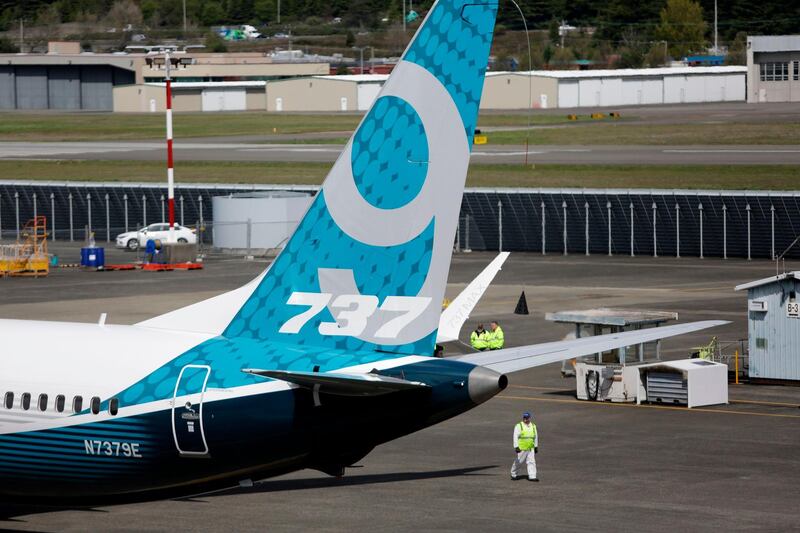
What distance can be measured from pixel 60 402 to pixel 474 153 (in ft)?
389

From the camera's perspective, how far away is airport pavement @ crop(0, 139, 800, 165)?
12469cm

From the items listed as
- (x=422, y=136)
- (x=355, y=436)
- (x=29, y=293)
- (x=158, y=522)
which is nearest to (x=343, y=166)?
(x=422, y=136)

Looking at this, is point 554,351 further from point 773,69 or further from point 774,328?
point 773,69

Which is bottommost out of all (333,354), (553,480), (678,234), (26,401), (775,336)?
(553,480)

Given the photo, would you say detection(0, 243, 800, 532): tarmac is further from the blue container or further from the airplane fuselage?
the blue container

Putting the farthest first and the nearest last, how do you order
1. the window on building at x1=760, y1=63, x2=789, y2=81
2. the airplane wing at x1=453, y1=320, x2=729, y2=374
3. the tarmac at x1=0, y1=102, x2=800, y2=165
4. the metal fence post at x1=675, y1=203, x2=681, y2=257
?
the window on building at x1=760, y1=63, x2=789, y2=81, the tarmac at x1=0, y1=102, x2=800, y2=165, the metal fence post at x1=675, y1=203, x2=681, y2=257, the airplane wing at x1=453, y1=320, x2=729, y2=374

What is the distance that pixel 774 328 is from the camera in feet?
157

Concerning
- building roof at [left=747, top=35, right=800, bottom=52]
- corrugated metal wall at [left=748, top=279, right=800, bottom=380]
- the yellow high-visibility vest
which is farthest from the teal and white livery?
building roof at [left=747, top=35, right=800, bottom=52]

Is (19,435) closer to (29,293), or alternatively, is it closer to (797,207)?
(29,293)

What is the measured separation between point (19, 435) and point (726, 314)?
46.2m

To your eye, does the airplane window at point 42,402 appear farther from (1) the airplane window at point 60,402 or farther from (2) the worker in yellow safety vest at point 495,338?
(2) the worker in yellow safety vest at point 495,338

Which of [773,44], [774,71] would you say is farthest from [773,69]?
[773,44]

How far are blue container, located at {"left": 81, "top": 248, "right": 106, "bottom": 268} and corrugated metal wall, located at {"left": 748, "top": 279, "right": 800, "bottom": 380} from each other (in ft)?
165

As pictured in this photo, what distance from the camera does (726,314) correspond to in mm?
64500
